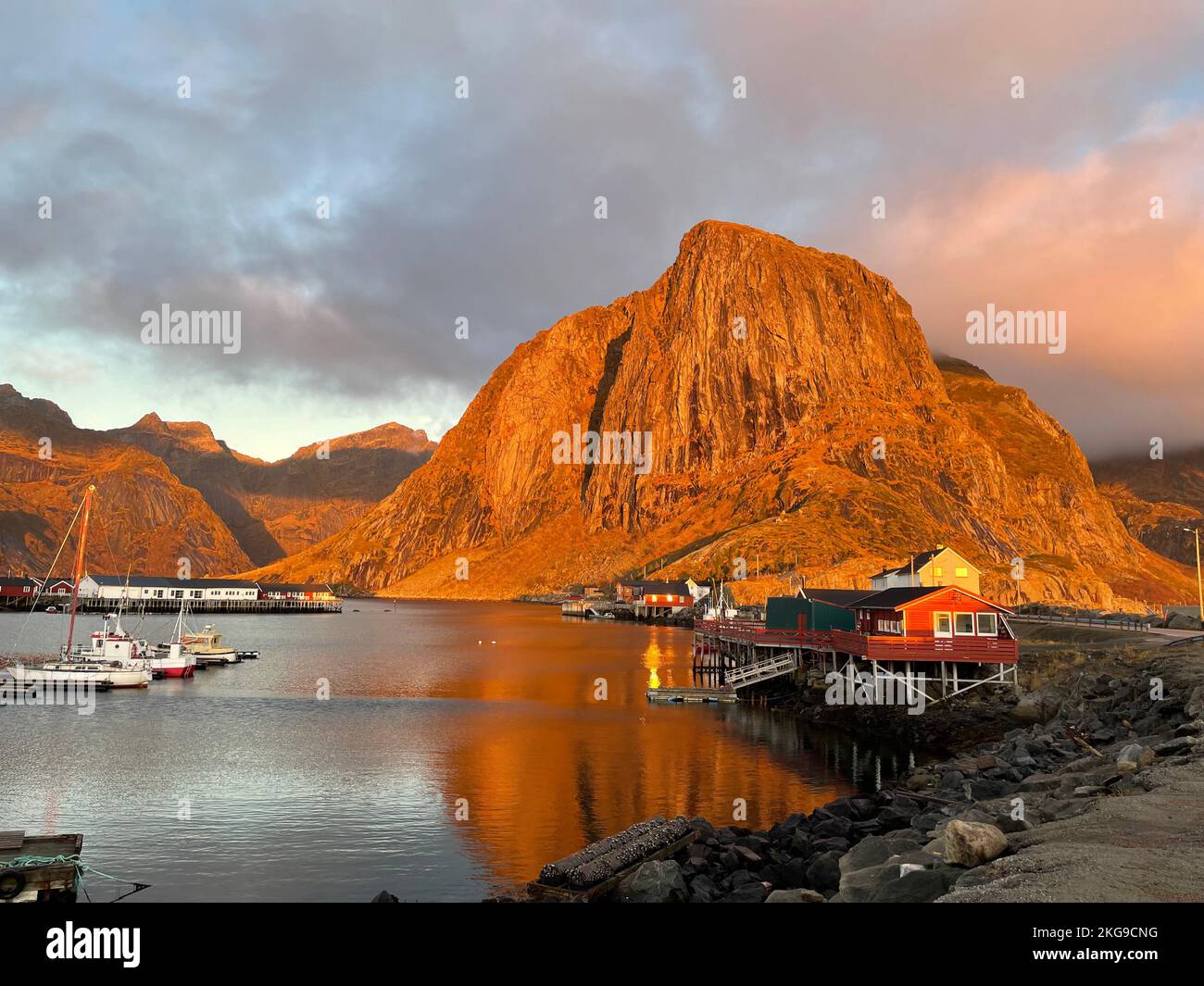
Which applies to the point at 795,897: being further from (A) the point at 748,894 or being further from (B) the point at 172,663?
(B) the point at 172,663

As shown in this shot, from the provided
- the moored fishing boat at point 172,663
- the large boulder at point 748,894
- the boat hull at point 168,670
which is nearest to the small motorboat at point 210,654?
the moored fishing boat at point 172,663

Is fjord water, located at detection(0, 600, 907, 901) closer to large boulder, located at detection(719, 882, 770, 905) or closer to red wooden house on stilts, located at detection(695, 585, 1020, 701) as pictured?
red wooden house on stilts, located at detection(695, 585, 1020, 701)

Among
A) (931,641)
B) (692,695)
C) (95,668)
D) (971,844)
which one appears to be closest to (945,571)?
(931,641)

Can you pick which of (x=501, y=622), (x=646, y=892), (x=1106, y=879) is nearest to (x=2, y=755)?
(x=646, y=892)

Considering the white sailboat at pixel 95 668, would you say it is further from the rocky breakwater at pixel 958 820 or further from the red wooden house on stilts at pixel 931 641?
the rocky breakwater at pixel 958 820

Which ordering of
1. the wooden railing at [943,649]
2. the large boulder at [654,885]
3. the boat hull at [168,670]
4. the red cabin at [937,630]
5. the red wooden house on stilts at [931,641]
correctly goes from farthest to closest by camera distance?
the boat hull at [168,670] → the red wooden house on stilts at [931,641] → the red cabin at [937,630] → the wooden railing at [943,649] → the large boulder at [654,885]
